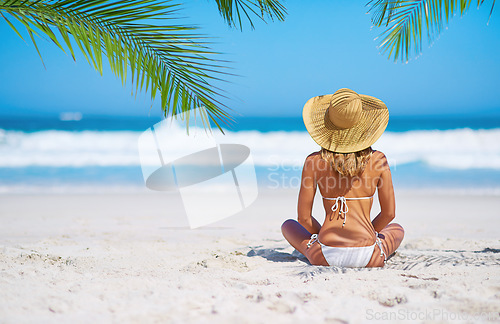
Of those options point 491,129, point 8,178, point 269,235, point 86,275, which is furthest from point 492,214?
point 491,129

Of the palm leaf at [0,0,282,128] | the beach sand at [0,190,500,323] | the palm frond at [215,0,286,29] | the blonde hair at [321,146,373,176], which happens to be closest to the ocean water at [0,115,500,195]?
the beach sand at [0,190,500,323]

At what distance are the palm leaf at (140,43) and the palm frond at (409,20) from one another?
55.3 inches

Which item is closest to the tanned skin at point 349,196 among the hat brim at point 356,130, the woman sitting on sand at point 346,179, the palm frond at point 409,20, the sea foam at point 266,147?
the woman sitting on sand at point 346,179

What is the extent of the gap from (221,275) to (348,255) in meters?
0.84

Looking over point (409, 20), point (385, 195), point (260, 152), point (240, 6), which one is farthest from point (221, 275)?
point (260, 152)

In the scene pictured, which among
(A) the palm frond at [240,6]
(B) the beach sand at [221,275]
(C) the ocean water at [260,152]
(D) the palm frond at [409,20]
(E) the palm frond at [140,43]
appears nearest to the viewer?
(B) the beach sand at [221,275]

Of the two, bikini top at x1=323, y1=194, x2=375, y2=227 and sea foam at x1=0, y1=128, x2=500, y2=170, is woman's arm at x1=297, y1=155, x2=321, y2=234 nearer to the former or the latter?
bikini top at x1=323, y1=194, x2=375, y2=227

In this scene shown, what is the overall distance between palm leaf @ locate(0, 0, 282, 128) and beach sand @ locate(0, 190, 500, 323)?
3.42 ft

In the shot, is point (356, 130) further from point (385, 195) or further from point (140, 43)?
point (140, 43)

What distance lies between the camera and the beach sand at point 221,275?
1.76 meters

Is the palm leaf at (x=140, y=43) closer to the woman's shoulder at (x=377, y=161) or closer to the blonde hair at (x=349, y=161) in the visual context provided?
the blonde hair at (x=349, y=161)

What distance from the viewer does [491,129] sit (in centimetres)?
1783

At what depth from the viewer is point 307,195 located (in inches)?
104

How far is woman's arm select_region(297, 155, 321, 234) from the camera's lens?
2570 millimetres
